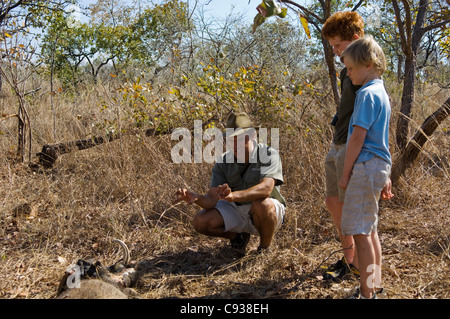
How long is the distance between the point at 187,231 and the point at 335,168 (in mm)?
1754

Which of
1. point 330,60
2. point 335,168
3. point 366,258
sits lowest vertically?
point 366,258

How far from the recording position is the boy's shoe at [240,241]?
354 centimetres

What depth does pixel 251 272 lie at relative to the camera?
10.5 feet

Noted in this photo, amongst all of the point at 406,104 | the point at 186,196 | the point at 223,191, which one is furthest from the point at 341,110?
the point at 406,104

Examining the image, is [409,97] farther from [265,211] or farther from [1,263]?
[1,263]

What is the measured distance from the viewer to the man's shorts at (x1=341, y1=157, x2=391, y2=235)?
91.0 inches

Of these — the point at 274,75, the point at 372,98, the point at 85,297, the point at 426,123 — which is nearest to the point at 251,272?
the point at 85,297

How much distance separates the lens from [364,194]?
234 cm

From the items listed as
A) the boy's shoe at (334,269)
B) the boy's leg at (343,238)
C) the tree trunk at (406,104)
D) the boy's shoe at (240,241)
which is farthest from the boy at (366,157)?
the tree trunk at (406,104)

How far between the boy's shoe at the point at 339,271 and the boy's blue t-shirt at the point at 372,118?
0.89 meters

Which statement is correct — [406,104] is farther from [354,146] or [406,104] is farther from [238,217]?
[354,146]

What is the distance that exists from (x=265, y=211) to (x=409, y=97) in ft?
7.26

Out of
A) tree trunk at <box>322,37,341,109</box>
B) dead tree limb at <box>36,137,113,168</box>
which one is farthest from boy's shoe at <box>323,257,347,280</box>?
dead tree limb at <box>36,137,113,168</box>

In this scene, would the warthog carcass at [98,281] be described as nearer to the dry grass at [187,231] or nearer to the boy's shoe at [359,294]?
the dry grass at [187,231]
